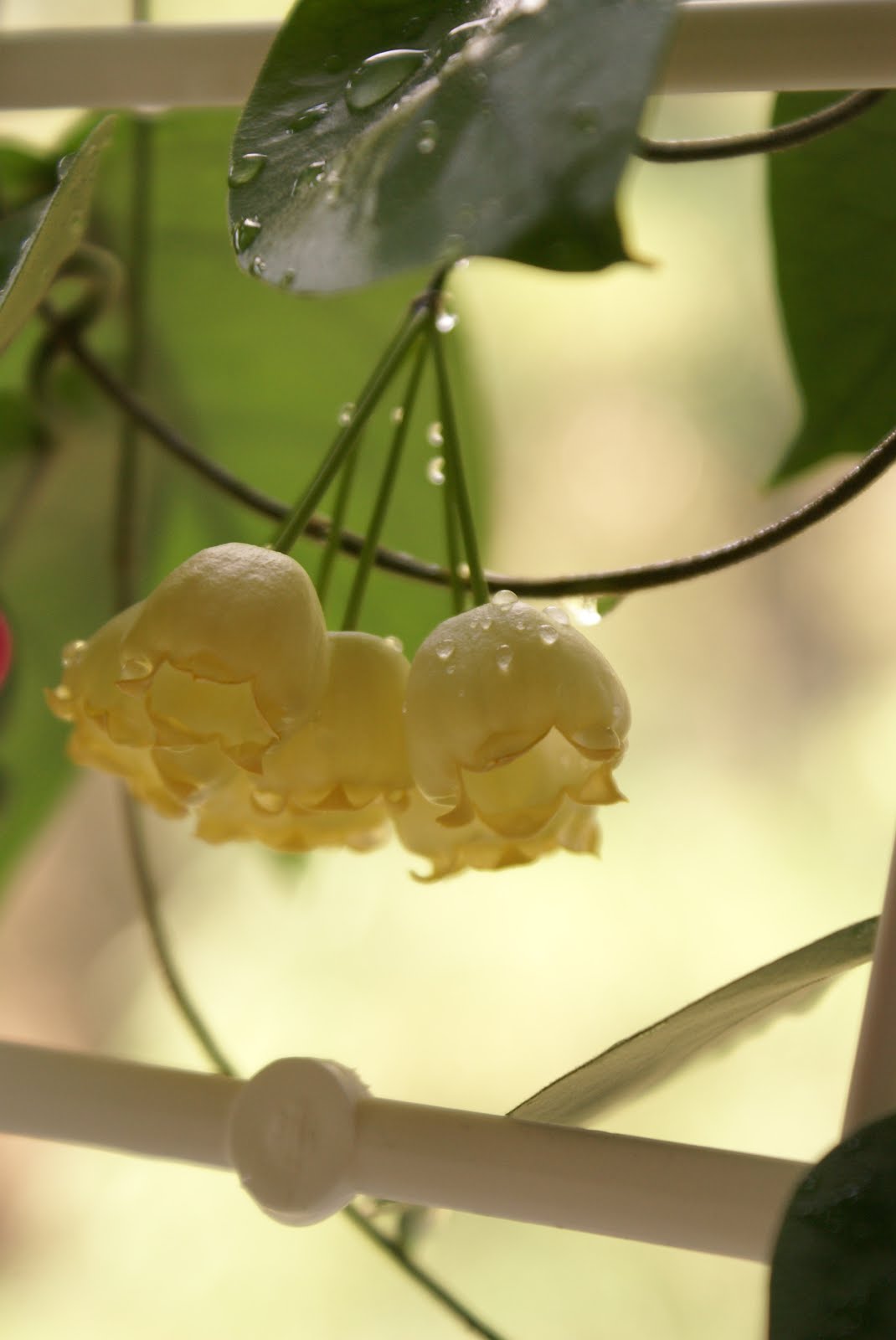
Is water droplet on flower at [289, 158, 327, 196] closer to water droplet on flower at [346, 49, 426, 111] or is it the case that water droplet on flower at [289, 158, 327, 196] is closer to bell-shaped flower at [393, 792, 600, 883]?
water droplet on flower at [346, 49, 426, 111]

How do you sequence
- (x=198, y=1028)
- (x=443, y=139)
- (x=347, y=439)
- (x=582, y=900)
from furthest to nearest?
(x=582, y=900), (x=198, y=1028), (x=347, y=439), (x=443, y=139)

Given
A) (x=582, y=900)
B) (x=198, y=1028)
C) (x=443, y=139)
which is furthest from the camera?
(x=582, y=900)

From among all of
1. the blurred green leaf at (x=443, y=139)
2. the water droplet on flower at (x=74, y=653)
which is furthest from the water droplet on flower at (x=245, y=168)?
the water droplet on flower at (x=74, y=653)

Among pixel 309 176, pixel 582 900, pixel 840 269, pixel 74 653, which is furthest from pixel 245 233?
pixel 582 900

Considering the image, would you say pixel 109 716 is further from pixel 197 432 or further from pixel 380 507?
pixel 197 432

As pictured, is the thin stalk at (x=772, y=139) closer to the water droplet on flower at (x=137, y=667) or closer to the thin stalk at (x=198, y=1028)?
the water droplet on flower at (x=137, y=667)

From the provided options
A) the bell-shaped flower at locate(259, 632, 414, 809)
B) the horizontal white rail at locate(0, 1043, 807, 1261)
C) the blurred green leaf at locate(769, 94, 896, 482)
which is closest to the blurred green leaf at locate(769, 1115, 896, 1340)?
the horizontal white rail at locate(0, 1043, 807, 1261)

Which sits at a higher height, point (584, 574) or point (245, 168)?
point (245, 168)
